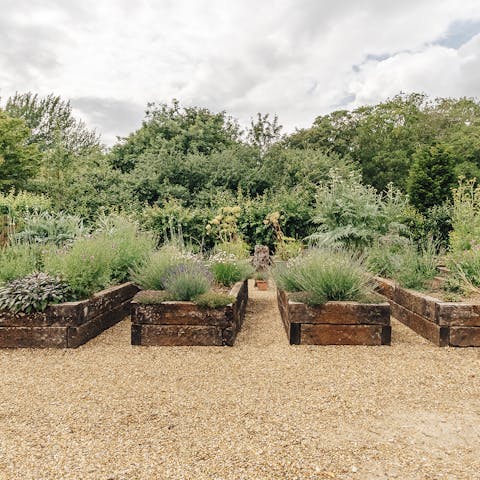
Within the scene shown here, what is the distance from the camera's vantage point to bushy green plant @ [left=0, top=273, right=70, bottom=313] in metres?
A: 3.81

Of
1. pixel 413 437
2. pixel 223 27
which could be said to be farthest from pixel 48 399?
pixel 223 27

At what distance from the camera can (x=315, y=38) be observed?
21.6ft

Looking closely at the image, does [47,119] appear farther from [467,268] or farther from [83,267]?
[467,268]

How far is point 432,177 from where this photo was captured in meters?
14.7

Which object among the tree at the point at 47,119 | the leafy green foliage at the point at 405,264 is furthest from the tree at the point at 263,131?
the tree at the point at 47,119

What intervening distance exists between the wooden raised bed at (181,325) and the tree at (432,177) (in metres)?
12.0

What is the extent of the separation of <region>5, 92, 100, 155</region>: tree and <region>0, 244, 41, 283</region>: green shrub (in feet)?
75.7

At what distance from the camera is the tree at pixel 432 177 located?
14.3 meters

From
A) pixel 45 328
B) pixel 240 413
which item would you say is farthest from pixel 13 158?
pixel 240 413

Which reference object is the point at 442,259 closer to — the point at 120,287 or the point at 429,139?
the point at 120,287

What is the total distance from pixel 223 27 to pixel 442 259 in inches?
181

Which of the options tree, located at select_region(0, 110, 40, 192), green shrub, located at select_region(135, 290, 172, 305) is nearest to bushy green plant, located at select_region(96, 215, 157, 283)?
green shrub, located at select_region(135, 290, 172, 305)

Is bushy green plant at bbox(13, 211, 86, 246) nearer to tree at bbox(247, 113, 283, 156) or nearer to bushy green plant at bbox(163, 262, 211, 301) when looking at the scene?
bushy green plant at bbox(163, 262, 211, 301)

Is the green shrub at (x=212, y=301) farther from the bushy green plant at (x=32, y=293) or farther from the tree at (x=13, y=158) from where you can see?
the tree at (x=13, y=158)
